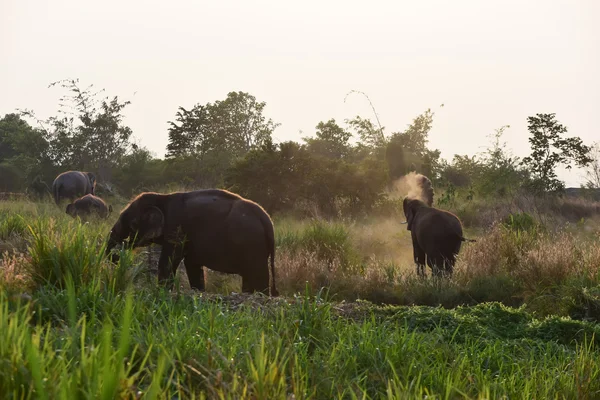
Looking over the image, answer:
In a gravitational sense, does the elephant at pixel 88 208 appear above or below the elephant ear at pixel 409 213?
below

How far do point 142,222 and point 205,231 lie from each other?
840 millimetres

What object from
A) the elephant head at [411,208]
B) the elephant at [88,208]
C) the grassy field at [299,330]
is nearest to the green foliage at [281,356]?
the grassy field at [299,330]

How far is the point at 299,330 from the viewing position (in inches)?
191

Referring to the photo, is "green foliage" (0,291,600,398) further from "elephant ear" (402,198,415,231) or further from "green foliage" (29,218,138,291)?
"elephant ear" (402,198,415,231)

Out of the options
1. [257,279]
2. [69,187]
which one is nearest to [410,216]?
[257,279]

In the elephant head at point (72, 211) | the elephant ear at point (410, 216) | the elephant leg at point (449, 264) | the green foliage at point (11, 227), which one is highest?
the elephant ear at point (410, 216)

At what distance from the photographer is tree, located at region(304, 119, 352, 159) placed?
57750 millimetres

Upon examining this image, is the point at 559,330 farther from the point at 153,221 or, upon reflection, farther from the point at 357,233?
the point at 357,233

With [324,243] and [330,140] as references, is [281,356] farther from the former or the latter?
[330,140]

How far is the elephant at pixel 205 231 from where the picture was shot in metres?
8.70

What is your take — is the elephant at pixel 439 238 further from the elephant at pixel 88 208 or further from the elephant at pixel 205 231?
the elephant at pixel 88 208

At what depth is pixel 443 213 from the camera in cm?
1150

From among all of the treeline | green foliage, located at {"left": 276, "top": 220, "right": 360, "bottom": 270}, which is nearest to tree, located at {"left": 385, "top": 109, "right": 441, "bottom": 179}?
the treeline

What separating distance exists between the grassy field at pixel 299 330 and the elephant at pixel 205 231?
142 cm
